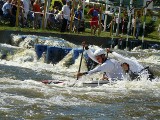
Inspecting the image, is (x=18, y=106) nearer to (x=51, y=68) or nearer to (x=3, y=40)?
(x=51, y=68)

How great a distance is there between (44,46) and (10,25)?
5.45 metres

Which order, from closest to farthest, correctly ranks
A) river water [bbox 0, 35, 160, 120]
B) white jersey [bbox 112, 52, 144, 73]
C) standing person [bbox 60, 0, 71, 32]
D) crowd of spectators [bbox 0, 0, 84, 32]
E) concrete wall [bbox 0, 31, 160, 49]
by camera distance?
river water [bbox 0, 35, 160, 120], white jersey [bbox 112, 52, 144, 73], concrete wall [bbox 0, 31, 160, 49], crowd of spectators [bbox 0, 0, 84, 32], standing person [bbox 60, 0, 71, 32]

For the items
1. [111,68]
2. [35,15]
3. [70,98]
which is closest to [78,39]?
[35,15]

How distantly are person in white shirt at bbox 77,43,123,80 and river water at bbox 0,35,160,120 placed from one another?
11.1 inches

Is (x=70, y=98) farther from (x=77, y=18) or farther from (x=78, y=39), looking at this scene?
(x=77, y=18)

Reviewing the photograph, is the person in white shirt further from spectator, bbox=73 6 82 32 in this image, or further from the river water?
spectator, bbox=73 6 82 32

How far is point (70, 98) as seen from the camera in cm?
1092

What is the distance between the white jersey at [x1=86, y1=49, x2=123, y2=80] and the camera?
13078 mm

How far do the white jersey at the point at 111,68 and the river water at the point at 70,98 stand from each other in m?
0.27

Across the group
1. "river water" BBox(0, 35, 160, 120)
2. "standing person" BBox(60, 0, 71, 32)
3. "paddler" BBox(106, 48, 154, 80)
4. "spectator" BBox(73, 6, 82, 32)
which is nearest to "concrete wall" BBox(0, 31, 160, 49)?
Answer: "standing person" BBox(60, 0, 71, 32)

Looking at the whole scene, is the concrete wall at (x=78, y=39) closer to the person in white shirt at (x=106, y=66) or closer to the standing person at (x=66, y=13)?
the standing person at (x=66, y=13)

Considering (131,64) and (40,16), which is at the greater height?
(40,16)

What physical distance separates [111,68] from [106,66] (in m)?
0.20

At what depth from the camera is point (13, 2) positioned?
23.4 metres
